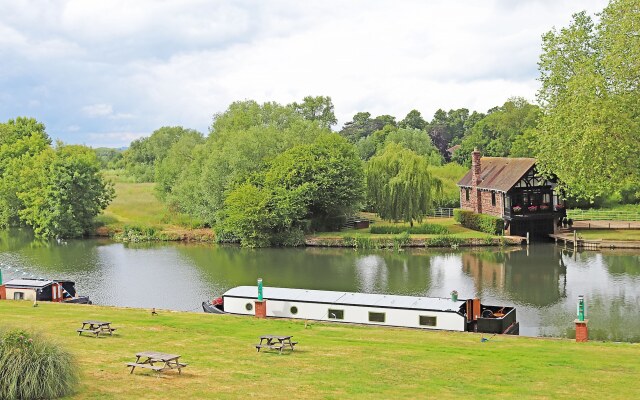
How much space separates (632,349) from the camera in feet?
83.1

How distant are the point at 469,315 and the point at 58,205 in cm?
5380

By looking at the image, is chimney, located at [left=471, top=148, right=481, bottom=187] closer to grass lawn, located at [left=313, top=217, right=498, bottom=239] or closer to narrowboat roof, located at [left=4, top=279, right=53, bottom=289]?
grass lawn, located at [left=313, top=217, right=498, bottom=239]

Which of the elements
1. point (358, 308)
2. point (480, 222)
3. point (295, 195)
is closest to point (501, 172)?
point (480, 222)

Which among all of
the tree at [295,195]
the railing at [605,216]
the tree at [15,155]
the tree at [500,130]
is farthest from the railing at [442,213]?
the tree at [15,155]

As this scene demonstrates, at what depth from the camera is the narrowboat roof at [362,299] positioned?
31594mm

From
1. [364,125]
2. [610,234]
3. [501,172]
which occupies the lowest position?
[610,234]

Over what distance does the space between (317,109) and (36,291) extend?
73051mm

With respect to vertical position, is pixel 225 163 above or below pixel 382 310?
above

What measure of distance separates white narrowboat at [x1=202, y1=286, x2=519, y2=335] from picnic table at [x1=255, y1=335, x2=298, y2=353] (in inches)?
330

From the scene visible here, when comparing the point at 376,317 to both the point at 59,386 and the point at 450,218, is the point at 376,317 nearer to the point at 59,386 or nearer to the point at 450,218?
the point at 59,386

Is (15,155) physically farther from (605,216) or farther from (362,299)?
(362,299)

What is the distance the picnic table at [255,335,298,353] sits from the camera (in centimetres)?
2293

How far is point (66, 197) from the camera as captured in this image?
74.6m

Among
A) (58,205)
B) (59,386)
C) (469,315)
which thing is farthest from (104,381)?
(58,205)
